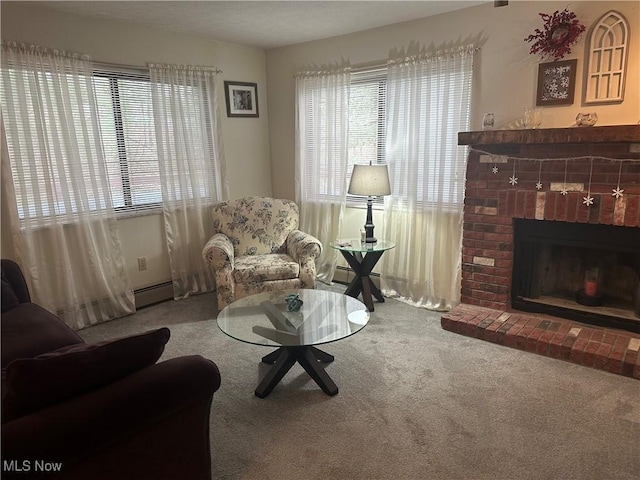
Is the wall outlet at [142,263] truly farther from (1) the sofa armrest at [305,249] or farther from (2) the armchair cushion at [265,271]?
(1) the sofa armrest at [305,249]

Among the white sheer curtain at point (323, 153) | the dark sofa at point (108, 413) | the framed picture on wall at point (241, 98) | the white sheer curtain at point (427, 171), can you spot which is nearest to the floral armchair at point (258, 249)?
the white sheer curtain at point (323, 153)

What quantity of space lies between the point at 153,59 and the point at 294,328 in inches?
111

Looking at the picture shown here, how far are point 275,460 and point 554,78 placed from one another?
9.69 feet

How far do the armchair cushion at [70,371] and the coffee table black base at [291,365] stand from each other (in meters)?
1.12

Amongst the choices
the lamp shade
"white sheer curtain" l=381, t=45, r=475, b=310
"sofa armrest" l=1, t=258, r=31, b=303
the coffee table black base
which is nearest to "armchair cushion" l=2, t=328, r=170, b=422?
the coffee table black base

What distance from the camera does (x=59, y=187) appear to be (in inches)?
133

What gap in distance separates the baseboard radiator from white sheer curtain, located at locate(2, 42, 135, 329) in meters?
0.23

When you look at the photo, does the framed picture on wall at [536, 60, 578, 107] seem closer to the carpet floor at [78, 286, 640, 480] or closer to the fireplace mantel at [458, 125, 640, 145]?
the fireplace mantel at [458, 125, 640, 145]

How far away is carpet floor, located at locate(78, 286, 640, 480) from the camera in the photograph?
1.94 m

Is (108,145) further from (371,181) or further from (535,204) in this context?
(535,204)

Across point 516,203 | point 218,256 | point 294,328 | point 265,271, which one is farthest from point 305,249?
point 516,203

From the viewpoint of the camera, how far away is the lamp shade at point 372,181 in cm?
370

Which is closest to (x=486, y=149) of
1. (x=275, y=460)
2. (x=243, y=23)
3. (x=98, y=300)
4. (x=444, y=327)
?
(x=444, y=327)

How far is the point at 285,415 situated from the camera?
232cm
